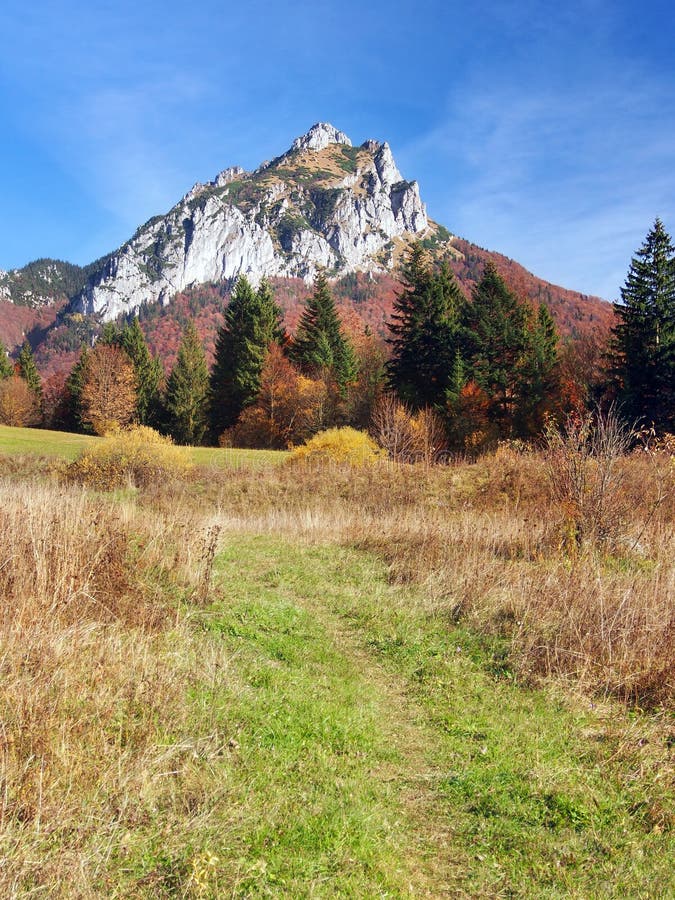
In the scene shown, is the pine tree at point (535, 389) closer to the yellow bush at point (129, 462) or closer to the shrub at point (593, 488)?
the yellow bush at point (129, 462)

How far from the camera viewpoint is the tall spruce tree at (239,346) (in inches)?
1812

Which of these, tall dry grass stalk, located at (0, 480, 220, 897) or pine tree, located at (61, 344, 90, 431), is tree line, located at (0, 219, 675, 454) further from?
tall dry grass stalk, located at (0, 480, 220, 897)

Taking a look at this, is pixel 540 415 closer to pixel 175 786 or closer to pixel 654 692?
pixel 654 692

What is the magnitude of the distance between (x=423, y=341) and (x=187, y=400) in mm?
23948

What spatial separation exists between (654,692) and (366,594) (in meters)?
3.81

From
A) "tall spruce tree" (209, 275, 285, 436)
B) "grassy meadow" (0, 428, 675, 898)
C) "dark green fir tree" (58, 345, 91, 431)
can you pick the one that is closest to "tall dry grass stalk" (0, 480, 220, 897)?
"grassy meadow" (0, 428, 675, 898)

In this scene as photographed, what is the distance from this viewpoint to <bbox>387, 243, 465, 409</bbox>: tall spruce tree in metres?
37.2

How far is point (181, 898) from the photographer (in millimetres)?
2379

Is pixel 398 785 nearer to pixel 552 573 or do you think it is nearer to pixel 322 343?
pixel 552 573

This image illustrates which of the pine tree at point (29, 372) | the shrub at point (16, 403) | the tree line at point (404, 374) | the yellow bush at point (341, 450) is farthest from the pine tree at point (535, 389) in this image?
the pine tree at point (29, 372)

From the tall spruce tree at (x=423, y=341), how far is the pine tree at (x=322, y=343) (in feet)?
19.9

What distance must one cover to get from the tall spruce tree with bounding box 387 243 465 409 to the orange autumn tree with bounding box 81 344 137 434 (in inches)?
1021

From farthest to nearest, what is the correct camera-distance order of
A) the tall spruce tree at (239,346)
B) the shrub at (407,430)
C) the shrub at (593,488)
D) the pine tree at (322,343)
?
the tall spruce tree at (239,346) < the pine tree at (322,343) < the shrub at (407,430) < the shrub at (593,488)

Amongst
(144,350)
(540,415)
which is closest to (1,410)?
(144,350)
